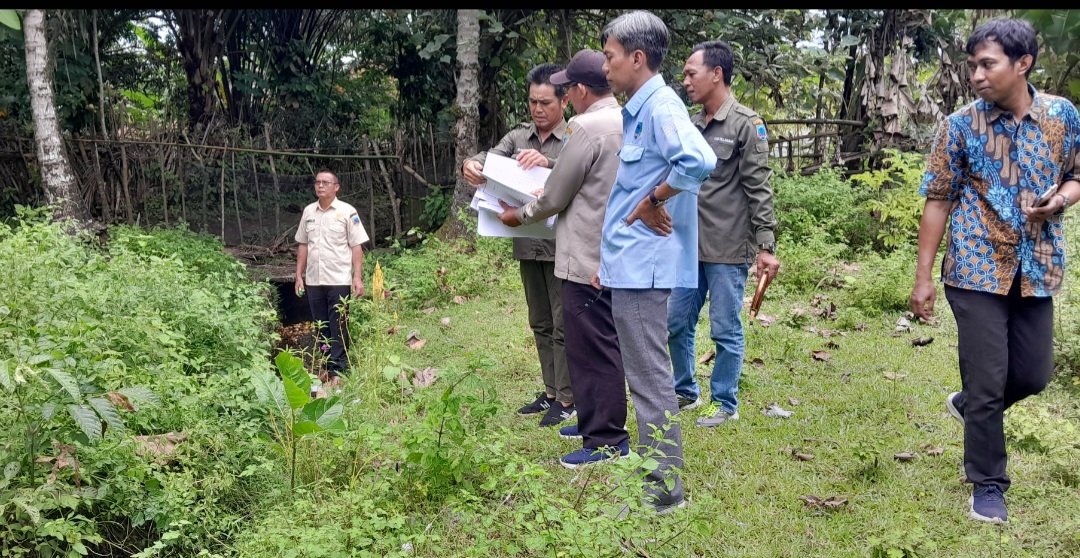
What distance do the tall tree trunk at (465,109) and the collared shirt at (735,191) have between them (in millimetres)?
6523

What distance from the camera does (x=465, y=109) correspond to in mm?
11422

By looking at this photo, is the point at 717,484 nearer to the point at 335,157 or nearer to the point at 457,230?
the point at 457,230

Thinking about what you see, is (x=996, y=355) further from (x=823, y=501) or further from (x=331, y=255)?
(x=331, y=255)

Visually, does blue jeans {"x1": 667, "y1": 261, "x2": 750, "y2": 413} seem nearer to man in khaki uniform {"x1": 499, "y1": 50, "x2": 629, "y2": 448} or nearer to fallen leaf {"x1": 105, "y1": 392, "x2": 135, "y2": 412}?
man in khaki uniform {"x1": 499, "y1": 50, "x2": 629, "y2": 448}

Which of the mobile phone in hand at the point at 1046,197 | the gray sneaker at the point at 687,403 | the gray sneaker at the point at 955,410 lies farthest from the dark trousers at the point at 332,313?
the mobile phone in hand at the point at 1046,197

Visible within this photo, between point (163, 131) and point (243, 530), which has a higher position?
point (163, 131)

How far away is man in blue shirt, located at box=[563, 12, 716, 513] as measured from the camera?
3346 mm

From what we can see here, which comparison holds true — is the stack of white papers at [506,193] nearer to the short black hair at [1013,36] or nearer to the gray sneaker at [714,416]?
the gray sneaker at [714,416]

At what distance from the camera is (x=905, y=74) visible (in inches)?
429

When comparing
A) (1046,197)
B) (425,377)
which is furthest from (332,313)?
(1046,197)

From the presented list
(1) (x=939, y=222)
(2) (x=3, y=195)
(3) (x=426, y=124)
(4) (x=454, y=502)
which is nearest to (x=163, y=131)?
(2) (x=3, y=195)

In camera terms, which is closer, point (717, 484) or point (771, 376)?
point (717, 484)

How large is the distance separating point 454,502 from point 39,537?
1749mm

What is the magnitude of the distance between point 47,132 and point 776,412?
921cm
